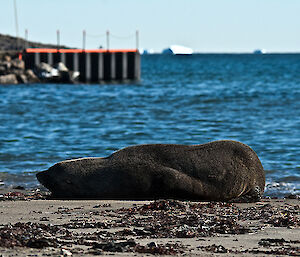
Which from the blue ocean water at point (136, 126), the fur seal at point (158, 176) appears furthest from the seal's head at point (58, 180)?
the blue ocean water at point (136, 126)

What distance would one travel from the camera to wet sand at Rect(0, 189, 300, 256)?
5820 millimetres

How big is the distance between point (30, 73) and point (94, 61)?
5.70 m

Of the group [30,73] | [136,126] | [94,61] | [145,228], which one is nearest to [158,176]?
[145,228]

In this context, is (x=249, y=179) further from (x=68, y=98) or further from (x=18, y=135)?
(x=68, y=98)

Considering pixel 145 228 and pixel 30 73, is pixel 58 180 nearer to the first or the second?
pixel 145 228

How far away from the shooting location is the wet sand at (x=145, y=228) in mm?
5820

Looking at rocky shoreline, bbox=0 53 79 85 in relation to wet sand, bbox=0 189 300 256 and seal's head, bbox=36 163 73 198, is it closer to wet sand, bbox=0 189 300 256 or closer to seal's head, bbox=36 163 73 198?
seal's head, bbox=36 163 73 198

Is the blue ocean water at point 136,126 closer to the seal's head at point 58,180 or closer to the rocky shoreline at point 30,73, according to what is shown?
the seal's head at point 58,180

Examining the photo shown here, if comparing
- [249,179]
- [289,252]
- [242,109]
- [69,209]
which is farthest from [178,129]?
[289,252]

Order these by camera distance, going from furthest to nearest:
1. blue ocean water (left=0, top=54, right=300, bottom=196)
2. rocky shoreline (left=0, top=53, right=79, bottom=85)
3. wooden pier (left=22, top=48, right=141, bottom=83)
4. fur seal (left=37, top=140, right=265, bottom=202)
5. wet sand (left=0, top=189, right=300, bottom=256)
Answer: wooden pier (left=22, top=48, right=141, bottom=83)
rocky shoreline (left=0, top=53, right=79, bottom=85)
blue ocean water (left=0, top=54, right=300, bottom=196)
fur seal (left=37, top=140, right=265, bottom=202)
wet sand (left=0, top=189, right=300, bottom=256)

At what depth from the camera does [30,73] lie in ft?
161

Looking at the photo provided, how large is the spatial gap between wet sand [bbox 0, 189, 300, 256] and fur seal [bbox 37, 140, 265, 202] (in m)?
0.31

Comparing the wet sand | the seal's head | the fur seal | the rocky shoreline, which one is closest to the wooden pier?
the rocky shoreline

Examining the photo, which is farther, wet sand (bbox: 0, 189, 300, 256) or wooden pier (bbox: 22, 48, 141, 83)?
wooden pier (bbox: 22, 48, 141, 83)
